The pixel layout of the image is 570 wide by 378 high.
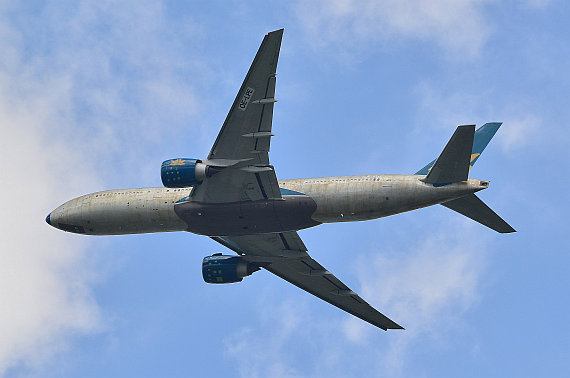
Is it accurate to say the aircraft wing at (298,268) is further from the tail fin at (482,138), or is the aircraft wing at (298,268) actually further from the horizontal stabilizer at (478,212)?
the horizontal stabilizer at (478,212)

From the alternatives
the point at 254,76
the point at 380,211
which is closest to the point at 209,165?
the point at 254,76

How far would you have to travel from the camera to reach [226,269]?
60219 mm

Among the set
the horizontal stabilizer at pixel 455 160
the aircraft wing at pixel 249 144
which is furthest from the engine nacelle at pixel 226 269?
the horizontal stabilizer at pixel 455 160

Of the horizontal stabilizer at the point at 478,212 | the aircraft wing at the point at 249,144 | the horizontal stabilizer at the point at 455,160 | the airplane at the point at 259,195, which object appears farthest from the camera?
the horizontal stabilizer at the point at 478,212

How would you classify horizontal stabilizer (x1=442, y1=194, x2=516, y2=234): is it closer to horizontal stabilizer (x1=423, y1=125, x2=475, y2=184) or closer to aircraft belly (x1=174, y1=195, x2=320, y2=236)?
horizontal stabilizer (x1=423, y1=125, x2=475, y2=184)

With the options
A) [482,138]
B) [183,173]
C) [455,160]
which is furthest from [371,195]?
[183,173]

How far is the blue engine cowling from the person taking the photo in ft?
166

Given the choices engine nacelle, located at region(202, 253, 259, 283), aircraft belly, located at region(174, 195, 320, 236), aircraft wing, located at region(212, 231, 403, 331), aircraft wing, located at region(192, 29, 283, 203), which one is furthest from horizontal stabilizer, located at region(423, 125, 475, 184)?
engine nacelle, located at region(202, 253, 259, 283)

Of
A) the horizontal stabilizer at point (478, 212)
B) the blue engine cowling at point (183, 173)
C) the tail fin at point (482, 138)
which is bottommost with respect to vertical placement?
the horizontal stabilizer at point (478, 212)

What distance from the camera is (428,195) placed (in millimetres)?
49781

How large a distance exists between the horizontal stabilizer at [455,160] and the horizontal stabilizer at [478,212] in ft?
7.19

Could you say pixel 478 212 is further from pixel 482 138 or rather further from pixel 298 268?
pixel 298 268

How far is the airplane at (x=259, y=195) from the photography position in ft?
157

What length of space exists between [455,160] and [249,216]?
12184 mm
